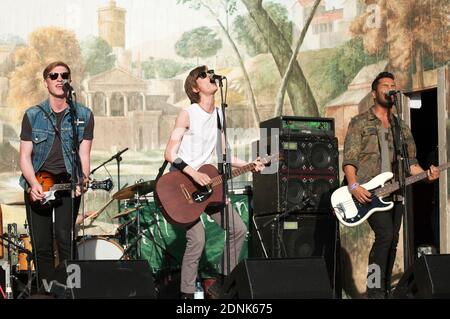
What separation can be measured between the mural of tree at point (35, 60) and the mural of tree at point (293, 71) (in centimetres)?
241

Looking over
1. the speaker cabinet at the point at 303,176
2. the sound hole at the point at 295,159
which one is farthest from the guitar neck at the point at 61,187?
the sound hole at the point at 295,159

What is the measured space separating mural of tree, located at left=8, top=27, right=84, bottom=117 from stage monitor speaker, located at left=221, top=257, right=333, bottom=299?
475cm

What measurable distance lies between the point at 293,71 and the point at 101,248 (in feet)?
11.3

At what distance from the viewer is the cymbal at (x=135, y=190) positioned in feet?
28.4

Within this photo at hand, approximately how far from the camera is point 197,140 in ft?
24.8

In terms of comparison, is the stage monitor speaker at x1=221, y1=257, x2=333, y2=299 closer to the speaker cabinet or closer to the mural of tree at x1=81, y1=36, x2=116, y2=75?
the speaker cabinet

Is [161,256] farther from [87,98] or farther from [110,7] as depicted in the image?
[110,7]

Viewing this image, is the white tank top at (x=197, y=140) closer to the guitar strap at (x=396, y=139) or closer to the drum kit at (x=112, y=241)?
the drum kit at (x=112, y=241)

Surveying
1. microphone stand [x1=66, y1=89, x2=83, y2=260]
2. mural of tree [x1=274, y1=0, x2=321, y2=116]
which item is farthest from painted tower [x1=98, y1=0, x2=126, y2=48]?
microphone stand [x1=66, y1=89, x2=83, y2=260]

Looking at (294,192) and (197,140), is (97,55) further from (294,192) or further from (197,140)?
(294,192)

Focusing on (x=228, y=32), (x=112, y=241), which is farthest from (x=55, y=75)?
(x=228, y=32)

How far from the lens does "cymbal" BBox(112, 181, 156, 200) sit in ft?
28.4
